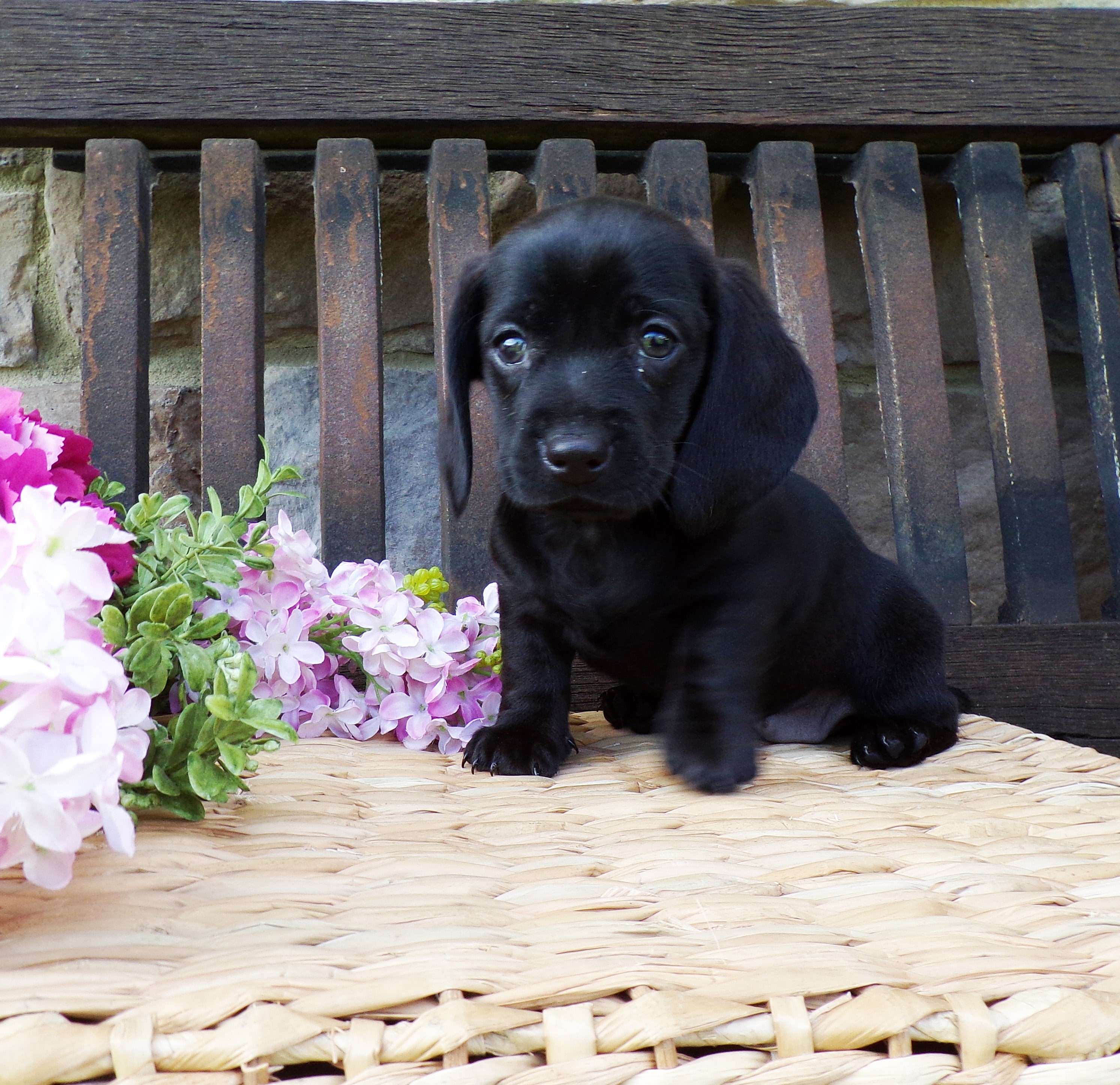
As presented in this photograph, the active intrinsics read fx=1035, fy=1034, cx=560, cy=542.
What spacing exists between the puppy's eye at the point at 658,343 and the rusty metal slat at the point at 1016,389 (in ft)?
2.23

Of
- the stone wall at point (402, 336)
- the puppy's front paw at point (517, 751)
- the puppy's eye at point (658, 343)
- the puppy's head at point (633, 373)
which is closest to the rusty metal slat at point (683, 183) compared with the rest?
the stone wall at point (402, 336)

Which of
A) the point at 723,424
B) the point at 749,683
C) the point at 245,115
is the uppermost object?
the point at 245,115

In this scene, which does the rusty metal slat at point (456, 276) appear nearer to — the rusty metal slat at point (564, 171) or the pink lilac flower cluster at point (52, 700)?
the rusty metal slat at point (564, 171)

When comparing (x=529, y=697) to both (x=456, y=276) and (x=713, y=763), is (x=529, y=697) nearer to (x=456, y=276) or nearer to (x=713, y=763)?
(x=713, y=763)

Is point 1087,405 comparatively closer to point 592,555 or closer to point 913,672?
point 913,672

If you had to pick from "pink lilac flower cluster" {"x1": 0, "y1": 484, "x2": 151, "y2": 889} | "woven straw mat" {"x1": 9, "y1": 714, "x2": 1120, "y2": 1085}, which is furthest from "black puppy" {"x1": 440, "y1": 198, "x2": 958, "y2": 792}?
"pink lilac flower cluster" {"x1": 0, "y1": 484, "x2": 151, "y2": 889}

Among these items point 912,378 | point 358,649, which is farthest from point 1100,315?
point 358,649

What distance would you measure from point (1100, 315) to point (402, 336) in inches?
45.4

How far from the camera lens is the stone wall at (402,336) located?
1.73 m

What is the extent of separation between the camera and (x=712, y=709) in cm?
109

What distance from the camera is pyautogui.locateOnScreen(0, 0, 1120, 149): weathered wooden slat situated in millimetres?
1536

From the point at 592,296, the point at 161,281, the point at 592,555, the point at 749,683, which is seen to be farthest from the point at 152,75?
the point at 749,683

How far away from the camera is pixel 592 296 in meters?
1.18

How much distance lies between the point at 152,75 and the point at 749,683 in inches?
49.0
